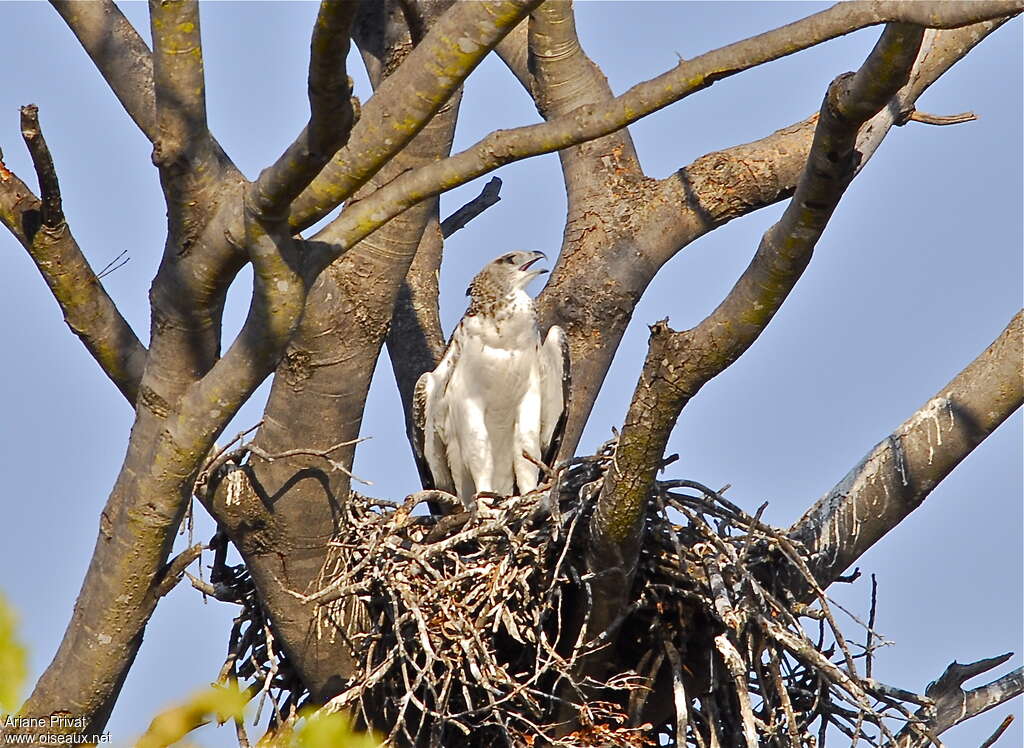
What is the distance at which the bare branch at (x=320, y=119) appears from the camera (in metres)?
3.26

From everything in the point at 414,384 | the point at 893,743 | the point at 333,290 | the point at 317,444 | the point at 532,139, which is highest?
the point at 414,384

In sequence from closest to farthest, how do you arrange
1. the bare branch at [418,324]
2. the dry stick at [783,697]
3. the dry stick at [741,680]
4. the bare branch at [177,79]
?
1. the bare branch at [177,79]
2. the dry stick at [741,680]
3. the dry stick at [783,697]
4. the bare branch at [418,324]

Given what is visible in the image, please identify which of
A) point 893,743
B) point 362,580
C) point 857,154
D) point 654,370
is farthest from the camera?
point 362,580

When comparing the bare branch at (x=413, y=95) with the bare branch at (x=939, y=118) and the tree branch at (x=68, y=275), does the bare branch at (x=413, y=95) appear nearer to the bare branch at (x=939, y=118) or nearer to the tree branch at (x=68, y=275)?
the tree branch at (x=68, y=275)

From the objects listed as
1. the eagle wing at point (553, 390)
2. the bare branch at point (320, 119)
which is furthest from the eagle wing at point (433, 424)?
the bare branch at point (320, 119)

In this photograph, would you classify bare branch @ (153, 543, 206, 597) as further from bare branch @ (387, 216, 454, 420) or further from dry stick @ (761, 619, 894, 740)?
bare branch @ (387, 216, 454, 420)

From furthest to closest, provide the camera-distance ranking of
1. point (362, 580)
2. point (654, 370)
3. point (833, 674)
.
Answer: point (362, 580) < point (833, 674) < point (654, 370)

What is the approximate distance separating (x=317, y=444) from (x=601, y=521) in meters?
1.12

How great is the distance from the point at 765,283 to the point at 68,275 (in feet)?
6.95

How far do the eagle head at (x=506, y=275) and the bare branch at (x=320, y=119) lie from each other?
350cm

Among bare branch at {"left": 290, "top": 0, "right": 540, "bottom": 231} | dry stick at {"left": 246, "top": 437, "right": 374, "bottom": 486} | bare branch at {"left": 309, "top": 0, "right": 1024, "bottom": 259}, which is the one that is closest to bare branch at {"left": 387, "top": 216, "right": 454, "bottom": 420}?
dry stick at {"left": 246, "top": 437, "right": 374, "bottom": 486}

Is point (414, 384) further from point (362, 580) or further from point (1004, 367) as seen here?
point (1004, 367)

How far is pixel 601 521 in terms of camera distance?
4.57 meters

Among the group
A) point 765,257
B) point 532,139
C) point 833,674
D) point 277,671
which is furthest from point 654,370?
point 277,671
